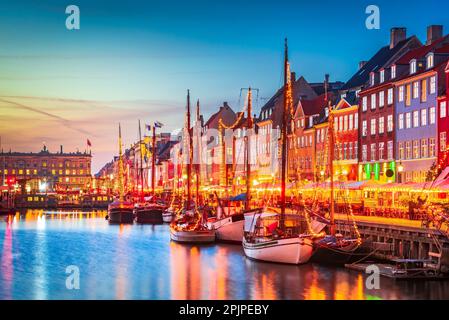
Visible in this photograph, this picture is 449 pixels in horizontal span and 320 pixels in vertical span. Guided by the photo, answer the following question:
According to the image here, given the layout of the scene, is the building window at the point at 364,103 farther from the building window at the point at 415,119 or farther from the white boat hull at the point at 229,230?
the white boat hull at the point at 229,230

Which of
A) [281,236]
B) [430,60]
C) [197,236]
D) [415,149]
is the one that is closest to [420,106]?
[415,149]

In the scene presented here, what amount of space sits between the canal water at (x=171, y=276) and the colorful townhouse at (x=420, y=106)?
69.9 feet

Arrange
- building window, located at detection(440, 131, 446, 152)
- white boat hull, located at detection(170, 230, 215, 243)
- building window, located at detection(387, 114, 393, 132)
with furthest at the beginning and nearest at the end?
building window, located at detection(387, 114, 393, 132), building window, located at detection(440, 131, 446, 152), white boat hull, located at detection(170, 230, 215, 243)

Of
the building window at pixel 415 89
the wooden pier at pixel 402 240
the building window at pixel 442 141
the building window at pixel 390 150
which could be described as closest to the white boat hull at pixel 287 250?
the wooden pier at pixel 402 240

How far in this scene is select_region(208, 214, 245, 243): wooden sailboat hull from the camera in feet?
220

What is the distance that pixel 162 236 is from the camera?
85812 mm

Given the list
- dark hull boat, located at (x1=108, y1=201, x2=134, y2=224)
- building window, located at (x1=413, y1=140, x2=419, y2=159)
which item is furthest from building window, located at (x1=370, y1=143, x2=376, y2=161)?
dark hull boat, located at (x1=108, y1=201, x2=134, y2=224)

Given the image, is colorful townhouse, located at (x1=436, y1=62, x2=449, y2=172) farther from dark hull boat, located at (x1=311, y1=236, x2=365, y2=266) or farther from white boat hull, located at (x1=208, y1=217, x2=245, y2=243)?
dark hull boat, located at (x1=311, y1=236, x2=365, y2=266)

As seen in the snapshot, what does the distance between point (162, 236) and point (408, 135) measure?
26.7 m

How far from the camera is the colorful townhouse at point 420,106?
2913 inches

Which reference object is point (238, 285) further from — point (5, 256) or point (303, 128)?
point (303, 128)

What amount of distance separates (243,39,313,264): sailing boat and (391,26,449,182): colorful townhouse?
16.8m

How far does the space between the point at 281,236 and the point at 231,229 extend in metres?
15.8
